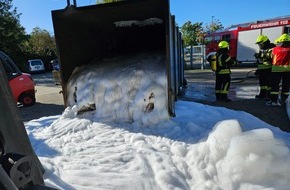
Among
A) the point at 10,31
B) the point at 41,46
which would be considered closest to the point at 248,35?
the point at 10,31

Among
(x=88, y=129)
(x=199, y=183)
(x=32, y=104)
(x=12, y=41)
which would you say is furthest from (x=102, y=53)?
(x=12, y=41)

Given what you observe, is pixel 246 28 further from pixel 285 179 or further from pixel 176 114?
pixel 285 179

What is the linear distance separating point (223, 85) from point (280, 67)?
138 cm

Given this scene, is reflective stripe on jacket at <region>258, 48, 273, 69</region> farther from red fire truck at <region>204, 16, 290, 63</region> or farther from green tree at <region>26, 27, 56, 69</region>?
green tree at <region>26, 27, 56, 69</region>

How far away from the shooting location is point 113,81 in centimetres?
470

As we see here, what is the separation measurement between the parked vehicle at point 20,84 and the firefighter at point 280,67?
7.11m

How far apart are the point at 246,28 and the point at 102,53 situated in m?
16.2

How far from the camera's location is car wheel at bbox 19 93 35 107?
9.18 meters

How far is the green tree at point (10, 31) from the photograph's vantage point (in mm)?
24703

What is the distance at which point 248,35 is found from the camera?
759 inches

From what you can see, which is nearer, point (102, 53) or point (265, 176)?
point (265, 176)

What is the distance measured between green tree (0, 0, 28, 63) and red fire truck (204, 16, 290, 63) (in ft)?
55.3

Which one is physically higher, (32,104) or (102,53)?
(102,53)

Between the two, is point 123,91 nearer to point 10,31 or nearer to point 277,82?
point 277,82
